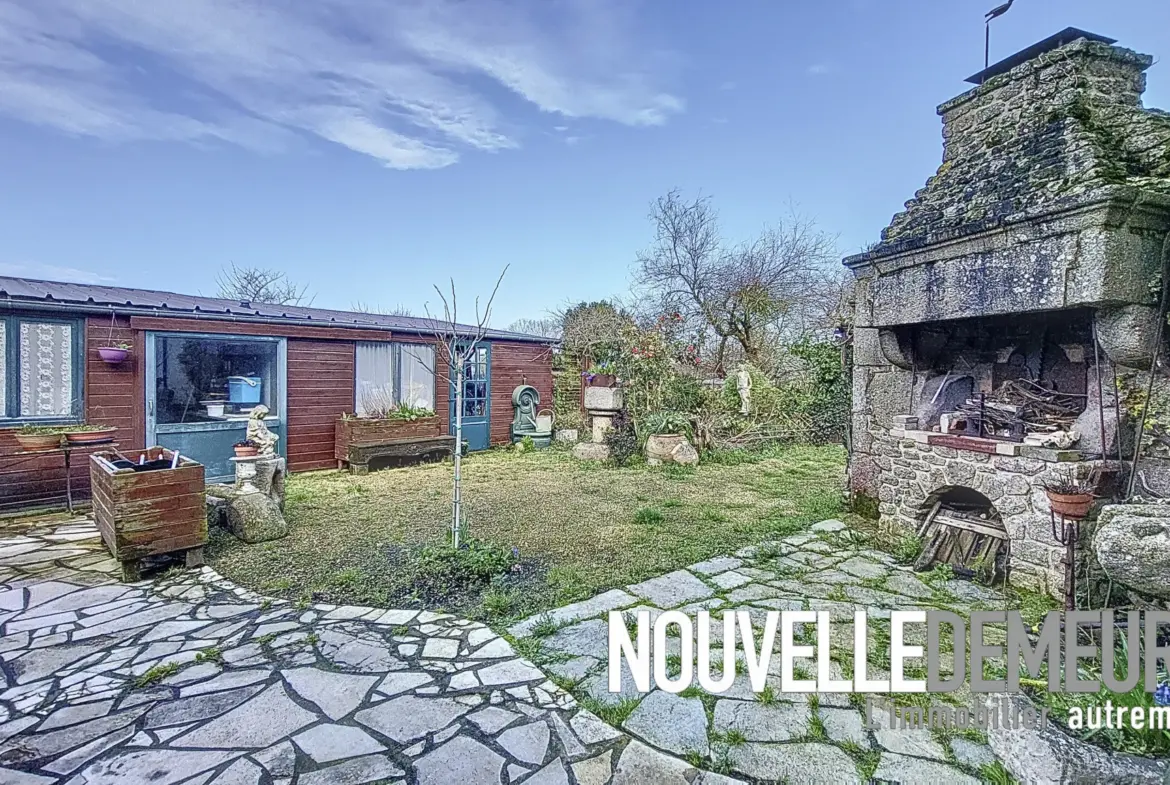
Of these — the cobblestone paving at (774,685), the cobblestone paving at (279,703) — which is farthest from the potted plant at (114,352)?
the cobblestone paving at (774,685)

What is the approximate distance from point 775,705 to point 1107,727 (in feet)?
3.42

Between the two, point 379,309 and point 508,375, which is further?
point 379,309

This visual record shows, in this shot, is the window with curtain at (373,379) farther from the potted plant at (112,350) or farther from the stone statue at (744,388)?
the stone statue at (744,388)

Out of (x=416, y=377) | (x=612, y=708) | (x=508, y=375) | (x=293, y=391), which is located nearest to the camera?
(x=612, y=708)

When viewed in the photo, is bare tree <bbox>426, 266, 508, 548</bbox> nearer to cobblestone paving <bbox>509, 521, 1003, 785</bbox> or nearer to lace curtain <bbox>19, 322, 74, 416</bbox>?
cobblestone paving <bbox>509, 521, 1003, 785</bbox>

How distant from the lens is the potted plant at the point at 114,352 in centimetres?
588

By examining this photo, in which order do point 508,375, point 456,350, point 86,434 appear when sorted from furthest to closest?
point 508,375
point 456,350
point 86,434

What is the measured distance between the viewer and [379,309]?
49.3 ft

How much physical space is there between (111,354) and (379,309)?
30.7 ft

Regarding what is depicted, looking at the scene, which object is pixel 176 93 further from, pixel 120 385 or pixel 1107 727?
pixel 1107 727

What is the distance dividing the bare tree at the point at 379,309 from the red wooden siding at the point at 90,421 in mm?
5142

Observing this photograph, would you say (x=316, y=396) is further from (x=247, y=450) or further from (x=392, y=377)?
(x=247, y=450)

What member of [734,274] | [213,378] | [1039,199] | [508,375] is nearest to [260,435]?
[213,378]

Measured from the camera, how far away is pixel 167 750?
1.89 meters
